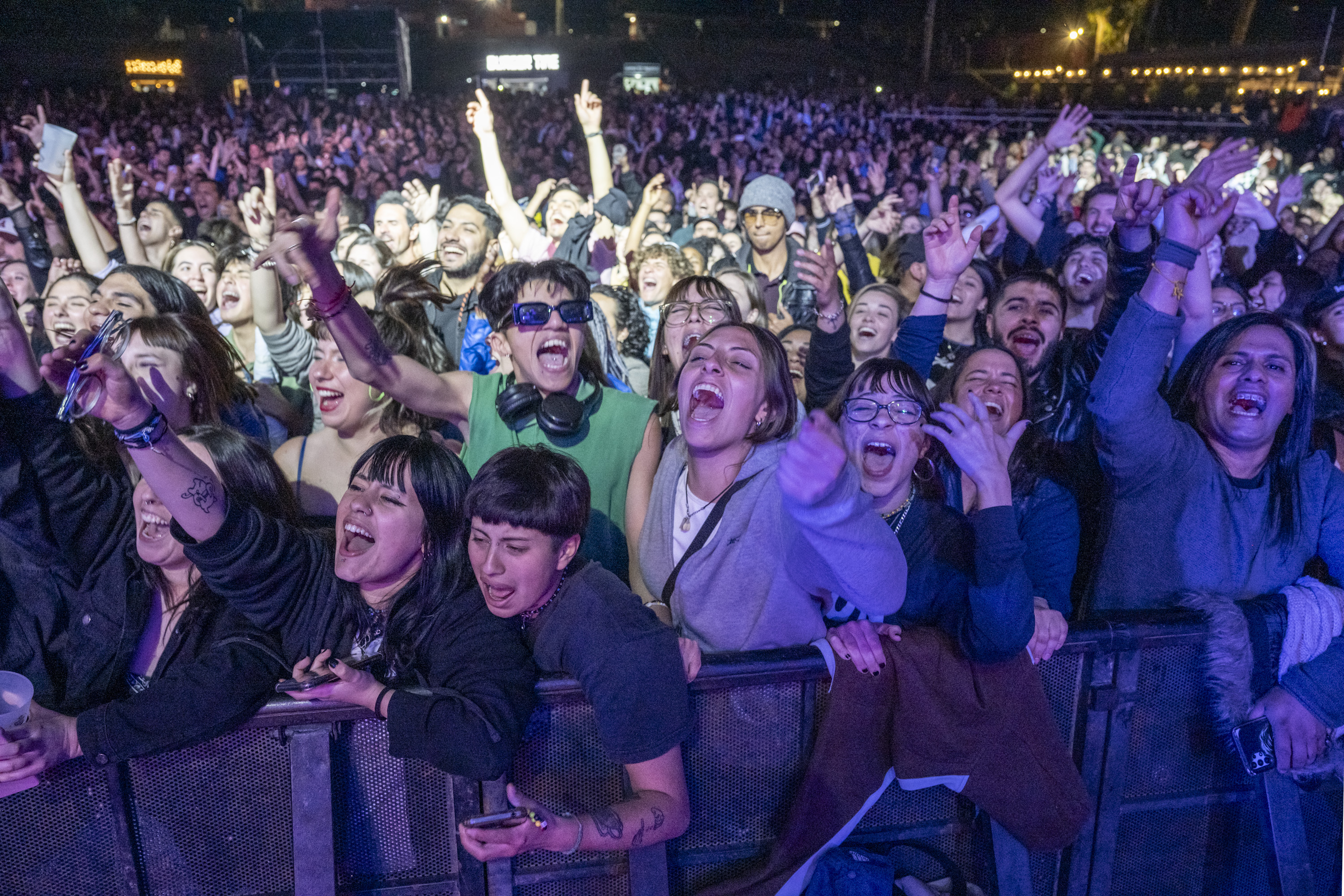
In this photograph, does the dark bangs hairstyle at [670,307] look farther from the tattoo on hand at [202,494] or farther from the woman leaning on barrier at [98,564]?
the tattoo on hand at [202,494]

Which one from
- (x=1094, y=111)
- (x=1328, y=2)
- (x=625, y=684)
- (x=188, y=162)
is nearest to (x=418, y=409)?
(x=625, y=684)

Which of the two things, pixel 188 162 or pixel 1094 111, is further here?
pixel 1094 111

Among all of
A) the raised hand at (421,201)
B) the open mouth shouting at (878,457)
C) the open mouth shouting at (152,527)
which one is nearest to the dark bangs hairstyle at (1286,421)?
the open mouth shouting at (878,457)

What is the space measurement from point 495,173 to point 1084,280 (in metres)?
3.26

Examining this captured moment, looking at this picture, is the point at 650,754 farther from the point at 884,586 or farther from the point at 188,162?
the point at 188,162

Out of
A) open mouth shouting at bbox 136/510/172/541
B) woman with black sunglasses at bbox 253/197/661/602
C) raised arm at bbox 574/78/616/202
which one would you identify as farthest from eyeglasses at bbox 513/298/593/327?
raised arm at bbox 574/78/616/202

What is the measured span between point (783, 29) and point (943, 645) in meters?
27.6

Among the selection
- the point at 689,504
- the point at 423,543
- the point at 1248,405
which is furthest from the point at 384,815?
the point at 1248,405

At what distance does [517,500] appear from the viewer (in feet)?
6.00

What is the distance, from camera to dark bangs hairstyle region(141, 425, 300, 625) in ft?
6.64

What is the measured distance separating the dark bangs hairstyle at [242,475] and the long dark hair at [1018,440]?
1.73 m

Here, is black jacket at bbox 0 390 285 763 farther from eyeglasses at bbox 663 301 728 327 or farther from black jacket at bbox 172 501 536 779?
eyeglasses at bbox 663 301 728 327

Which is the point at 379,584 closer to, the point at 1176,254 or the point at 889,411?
the point at 889,411

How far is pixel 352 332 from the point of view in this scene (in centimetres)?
241
